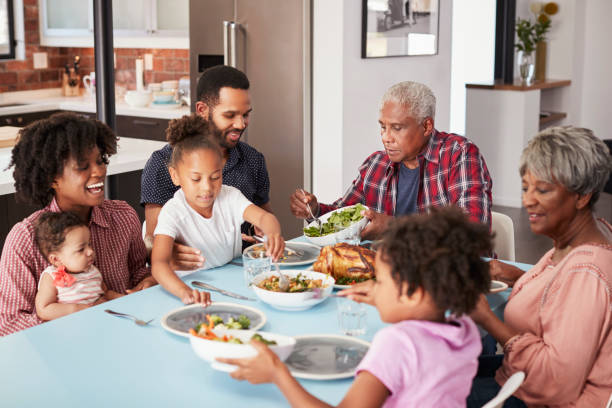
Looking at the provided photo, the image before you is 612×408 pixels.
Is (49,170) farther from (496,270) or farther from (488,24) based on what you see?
Answer: (488,24)

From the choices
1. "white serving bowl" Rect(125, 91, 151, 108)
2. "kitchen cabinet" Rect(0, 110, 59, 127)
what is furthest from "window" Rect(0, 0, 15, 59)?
"white serving bowl" Rect(125, 91, 151, 108)

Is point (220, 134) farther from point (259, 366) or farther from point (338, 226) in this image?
point (259, 366)

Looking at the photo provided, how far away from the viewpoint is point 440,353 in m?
1.22

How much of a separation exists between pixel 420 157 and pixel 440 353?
1.50 meters

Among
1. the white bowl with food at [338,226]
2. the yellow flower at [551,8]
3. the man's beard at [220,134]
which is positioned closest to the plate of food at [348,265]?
the white bowl with food at [338,226]

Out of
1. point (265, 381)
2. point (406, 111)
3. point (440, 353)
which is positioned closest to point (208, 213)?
point (406, 111)

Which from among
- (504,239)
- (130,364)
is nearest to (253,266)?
(130,364)

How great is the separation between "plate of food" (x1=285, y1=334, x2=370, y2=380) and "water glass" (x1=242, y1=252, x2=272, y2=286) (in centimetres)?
46

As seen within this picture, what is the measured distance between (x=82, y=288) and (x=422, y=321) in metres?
1.04

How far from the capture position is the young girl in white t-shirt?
2.10m

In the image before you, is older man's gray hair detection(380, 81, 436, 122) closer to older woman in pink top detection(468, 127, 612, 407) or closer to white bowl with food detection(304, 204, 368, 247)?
white bowl with food detection(304, 204, 368, 247)

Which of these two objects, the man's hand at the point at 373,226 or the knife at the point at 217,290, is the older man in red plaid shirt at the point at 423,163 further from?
the knife at the point at 217,290

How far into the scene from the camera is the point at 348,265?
6.54 ft


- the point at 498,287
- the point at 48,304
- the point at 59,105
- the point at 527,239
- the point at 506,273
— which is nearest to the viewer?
the point at 48,304
